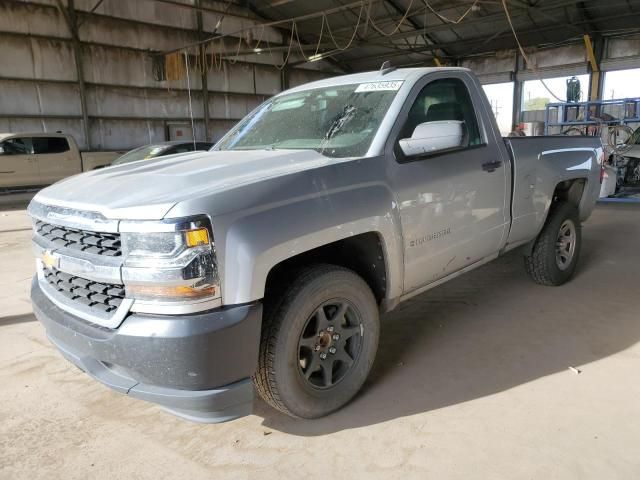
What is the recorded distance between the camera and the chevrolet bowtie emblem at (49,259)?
92.3 inches

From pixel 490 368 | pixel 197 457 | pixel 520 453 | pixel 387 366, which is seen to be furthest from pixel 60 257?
pixel 490 368

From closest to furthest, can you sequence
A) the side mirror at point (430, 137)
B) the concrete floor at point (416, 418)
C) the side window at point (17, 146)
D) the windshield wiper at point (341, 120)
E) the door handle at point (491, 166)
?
the concrete floor at point (416, 418)
the side mirror at point (430, 137)
the windshield wiper at point (341, 120)
the door handle at point (491, 166)
the side window at point (17, 146)

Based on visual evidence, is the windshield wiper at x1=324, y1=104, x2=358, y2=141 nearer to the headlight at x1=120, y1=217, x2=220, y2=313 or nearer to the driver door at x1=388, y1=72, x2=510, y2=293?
the driver door at x1=388, y1=72, x2=510, y2=293

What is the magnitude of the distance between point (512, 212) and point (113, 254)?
2.84 meters

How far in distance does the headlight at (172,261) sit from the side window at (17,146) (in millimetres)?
13351

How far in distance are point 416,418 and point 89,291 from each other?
1.77m

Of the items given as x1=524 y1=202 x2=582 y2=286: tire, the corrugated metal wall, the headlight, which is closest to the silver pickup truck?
the headlight

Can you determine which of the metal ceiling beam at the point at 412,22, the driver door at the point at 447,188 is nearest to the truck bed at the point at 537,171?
the driver door at the point at 447,188

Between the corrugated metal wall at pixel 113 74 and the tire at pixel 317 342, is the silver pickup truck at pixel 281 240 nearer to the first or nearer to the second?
the tire at pixel 317 342

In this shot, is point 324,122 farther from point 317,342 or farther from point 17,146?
point 17,146

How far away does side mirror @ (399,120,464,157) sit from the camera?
2.77 meters

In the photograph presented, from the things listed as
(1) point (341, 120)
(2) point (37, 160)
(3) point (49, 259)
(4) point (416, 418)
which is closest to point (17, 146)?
(2) point (37, 160)

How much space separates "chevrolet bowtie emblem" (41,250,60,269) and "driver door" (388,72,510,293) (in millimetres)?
1778

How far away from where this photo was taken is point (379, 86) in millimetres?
3070
